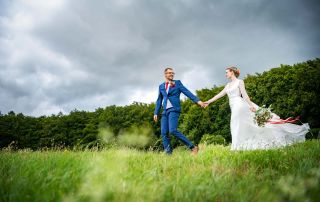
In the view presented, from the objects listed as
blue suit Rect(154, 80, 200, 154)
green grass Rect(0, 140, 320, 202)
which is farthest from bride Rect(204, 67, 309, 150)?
green grass Rect(0, 140, 320, 202)

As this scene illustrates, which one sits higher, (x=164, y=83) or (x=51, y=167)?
(x=164, y=83)

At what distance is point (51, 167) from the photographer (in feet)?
14.6

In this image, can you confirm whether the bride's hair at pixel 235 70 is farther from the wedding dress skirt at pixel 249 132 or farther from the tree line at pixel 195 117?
the tree line at pixel 195 117

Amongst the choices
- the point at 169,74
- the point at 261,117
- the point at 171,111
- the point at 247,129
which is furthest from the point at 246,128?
the point at 169,74

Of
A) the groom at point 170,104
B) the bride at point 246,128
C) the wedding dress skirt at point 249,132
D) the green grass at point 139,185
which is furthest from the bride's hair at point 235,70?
the green grass at point 139,185

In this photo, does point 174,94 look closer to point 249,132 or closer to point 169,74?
point 169,74

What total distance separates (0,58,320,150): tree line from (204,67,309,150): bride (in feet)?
5.57

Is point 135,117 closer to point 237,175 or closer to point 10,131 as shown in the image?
point 10,131

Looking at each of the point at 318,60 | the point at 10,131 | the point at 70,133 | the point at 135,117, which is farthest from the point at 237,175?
the point at 10,131

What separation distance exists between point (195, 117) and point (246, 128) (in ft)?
23.5

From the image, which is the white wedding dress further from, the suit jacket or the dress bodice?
the suit jacket

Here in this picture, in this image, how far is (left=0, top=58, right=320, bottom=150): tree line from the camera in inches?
475

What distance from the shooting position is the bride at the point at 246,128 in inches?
339

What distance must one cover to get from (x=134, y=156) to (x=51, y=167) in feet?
5.96
